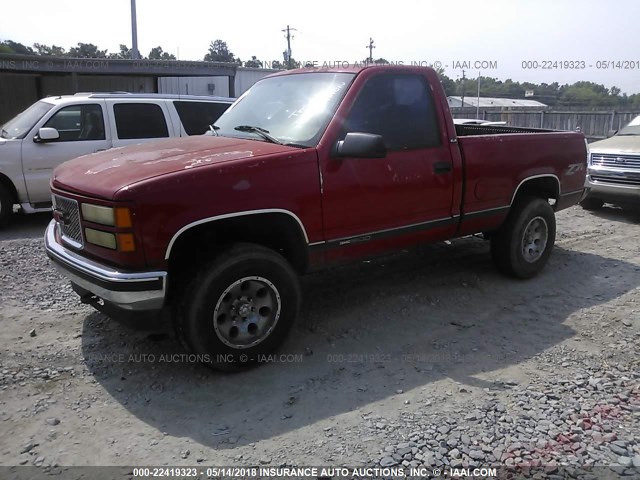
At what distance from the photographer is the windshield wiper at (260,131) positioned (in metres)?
4.00

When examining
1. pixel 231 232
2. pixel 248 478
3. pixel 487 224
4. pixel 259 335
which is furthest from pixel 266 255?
pixel 487 224

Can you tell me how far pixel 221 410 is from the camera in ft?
10.6

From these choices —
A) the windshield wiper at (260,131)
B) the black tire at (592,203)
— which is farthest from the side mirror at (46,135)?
A: the black tire at (592,203)

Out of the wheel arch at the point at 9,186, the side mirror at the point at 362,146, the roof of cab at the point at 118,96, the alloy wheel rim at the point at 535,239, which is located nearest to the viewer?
the side mirror at the point at 362,146

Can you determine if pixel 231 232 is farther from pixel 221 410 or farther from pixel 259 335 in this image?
pixel 221 410

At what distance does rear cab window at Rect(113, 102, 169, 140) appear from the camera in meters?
7.99

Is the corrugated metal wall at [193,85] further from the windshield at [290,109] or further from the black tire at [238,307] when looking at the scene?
the black tire at [238,307]

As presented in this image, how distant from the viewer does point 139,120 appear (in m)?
8.12

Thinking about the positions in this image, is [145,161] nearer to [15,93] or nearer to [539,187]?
[539,187]

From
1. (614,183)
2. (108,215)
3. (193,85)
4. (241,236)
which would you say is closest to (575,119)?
(614,183)

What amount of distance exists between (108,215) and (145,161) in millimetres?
557

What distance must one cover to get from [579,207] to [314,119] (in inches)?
298

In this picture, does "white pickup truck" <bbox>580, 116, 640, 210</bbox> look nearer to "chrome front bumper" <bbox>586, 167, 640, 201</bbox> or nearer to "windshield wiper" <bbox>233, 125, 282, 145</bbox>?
"chrome front bumper" <bbox>586, 167, 640, 201</bbox>

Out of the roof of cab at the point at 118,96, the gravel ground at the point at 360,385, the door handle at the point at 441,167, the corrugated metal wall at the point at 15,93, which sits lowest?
the gravel ground at the point at 360,385
